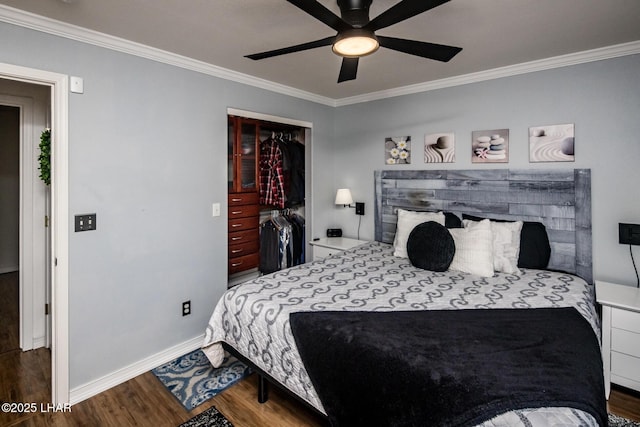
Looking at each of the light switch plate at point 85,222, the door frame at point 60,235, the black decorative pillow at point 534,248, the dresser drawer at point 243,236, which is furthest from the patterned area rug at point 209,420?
the black decorative pillow at point 534,248

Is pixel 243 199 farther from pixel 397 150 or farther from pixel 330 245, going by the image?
pixel 397 150

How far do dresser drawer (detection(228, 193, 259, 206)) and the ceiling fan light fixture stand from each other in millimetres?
2174

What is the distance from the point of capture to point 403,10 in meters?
1.43

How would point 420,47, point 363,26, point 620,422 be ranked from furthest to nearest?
point 620,422 < point 420,47 < point 363,26

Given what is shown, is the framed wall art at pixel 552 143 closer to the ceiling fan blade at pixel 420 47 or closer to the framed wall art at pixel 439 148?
the framed wall art at pixel 439 148

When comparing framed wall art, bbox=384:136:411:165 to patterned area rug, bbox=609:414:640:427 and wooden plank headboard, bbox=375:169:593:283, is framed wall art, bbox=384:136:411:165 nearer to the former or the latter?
wooden plank headboard, bbox=375:169:593:283

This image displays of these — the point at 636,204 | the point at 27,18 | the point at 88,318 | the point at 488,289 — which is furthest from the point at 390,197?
the point at 27,18

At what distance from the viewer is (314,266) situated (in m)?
2.70

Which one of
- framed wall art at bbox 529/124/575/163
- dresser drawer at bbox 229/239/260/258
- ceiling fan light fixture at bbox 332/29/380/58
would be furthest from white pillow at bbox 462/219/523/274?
dresser drawer at bbox 229/239/260/258

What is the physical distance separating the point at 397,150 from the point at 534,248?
1659 mm

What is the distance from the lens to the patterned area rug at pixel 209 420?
A: 1963 millimetres

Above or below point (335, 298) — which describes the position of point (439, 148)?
above

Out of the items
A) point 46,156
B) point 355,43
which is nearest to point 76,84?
point 46,156

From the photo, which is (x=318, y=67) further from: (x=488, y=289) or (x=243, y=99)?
(x=488, y=289)
